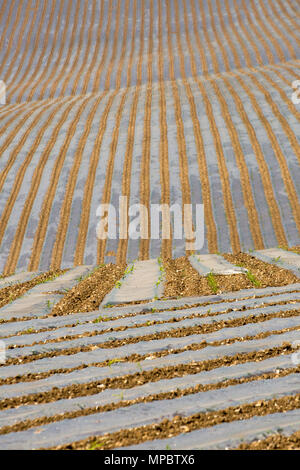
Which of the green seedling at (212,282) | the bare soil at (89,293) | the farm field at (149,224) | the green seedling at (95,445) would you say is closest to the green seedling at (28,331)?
the farm field at (149,224)

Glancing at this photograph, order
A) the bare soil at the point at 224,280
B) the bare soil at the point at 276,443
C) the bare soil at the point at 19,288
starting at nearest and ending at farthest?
the bare soil at the point at 276,443, the bare soil at the point at 224,280, the bare soil at the point at 19,288

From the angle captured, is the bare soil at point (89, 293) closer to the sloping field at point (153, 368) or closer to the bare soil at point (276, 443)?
the sloping field at point (153, 368)

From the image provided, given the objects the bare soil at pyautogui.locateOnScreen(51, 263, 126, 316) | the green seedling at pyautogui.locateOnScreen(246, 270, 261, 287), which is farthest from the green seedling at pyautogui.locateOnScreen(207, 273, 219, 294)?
the bare soil at pyautogui.locateOnScreen(51, 263, 126, 316)

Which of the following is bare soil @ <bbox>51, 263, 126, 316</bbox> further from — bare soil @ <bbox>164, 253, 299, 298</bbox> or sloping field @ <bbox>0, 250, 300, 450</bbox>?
Answer: bare soil @ <bbox>164, 253, 299, 298</bbox>

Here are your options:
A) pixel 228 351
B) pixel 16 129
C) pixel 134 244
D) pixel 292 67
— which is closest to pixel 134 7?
pixel 292 67

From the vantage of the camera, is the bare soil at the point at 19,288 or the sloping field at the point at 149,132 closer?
the bare soil at the point at 19,288

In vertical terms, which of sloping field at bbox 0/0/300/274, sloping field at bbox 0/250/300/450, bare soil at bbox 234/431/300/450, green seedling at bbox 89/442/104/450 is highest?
sloping field at bbox 0/0/300/274
